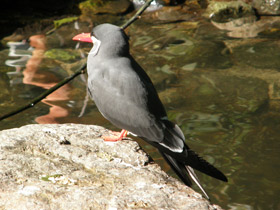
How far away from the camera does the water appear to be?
4598mm

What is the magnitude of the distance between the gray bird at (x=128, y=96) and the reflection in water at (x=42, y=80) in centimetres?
218

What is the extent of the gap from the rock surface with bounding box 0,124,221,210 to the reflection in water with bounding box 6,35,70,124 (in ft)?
6.24

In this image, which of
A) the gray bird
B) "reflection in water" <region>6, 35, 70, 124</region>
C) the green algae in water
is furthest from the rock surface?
the green algae in water

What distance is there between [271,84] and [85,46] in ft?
10.7

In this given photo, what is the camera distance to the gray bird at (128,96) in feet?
10.8

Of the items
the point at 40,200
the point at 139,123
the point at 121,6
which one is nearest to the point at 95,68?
the point at 139,123

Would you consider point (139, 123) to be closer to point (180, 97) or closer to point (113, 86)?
point (113, 86)

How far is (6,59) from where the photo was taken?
7.15m

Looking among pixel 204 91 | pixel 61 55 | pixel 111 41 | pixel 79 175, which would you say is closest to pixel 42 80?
pixel 61 55

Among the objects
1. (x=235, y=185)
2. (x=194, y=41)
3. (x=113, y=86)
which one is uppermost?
(x=113, y=86)

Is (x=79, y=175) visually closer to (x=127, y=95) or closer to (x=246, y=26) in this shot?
→ (x=127, y=95)

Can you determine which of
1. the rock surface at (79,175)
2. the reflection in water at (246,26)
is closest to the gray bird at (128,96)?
the rock surface at (79,175)

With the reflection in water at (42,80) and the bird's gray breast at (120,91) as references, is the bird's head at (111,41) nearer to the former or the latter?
the bird's gray breast at (120,91)

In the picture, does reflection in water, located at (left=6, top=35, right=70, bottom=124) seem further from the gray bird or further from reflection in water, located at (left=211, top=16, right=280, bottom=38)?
reflection in water, located at (left=211, top=16, right=280, bottom=38)
